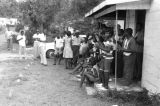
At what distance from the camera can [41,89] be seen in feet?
26.0

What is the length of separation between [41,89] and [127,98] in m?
2.76

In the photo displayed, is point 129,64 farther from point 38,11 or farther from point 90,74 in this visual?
point 38,11

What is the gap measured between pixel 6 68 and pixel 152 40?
753cm

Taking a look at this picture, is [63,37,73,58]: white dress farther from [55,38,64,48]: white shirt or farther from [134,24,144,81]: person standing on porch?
[134,24,144,81]: person standing on porch

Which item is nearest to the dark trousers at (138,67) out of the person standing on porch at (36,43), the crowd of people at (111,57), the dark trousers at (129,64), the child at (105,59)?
the crowd of people at (111,57)

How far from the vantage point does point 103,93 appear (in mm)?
6891

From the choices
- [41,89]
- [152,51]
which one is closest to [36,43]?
[41,89]

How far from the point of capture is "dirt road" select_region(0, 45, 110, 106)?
6.54 m

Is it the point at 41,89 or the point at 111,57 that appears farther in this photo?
the point at 41,89

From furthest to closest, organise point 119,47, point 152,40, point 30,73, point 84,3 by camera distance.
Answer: point 84,3
point 30,73
point 119,47
point 152,40

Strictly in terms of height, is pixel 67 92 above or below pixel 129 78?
below

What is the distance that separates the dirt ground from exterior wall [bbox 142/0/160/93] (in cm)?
128

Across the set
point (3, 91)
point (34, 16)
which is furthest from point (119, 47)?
point (34, 16)

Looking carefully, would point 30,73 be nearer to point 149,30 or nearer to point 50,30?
point 149,30
